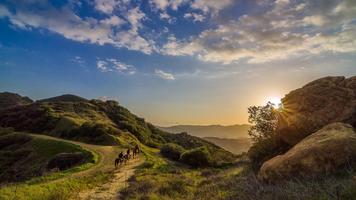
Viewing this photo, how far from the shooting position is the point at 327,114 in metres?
19.4

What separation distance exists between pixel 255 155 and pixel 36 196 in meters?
15.0

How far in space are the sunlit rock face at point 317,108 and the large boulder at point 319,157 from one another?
360cm

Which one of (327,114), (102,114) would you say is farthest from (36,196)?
(102,114)

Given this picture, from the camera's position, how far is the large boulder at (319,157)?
13.1m

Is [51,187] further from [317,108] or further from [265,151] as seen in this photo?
Answer: [317,108]

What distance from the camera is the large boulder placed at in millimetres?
13078

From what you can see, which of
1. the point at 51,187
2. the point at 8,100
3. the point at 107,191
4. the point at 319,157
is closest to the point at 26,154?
the point at 51,187

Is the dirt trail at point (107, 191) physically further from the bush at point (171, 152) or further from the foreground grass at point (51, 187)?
the bush at point (171, 152)

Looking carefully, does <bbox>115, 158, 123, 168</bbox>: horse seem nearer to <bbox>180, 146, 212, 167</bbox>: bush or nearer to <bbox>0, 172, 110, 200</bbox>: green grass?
<bbox>0, 172, 110, 200</bbox>: green grass

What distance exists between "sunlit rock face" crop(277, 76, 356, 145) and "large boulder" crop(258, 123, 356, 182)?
142 inches

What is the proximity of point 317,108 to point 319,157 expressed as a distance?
24.5ft

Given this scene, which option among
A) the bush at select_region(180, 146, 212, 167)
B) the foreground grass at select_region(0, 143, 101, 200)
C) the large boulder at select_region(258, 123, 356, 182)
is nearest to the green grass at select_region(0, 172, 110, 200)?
the foreground grass at select_region(0, 143, 101, 200)

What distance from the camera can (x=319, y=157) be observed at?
13.6 meters

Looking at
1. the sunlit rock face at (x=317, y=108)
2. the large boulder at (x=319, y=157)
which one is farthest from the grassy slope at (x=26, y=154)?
the large boulder at (x=319, y=157)
